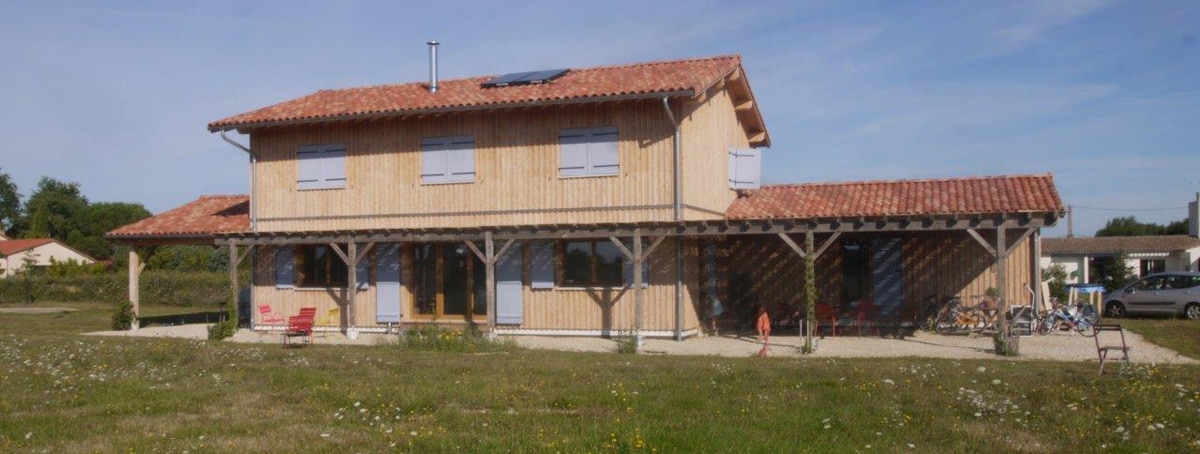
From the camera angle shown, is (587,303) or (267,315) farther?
(267,315)

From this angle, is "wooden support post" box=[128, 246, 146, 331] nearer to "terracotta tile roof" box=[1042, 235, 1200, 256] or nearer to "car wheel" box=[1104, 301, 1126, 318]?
"car wheel" box=[1104, 301, 1126, 318]

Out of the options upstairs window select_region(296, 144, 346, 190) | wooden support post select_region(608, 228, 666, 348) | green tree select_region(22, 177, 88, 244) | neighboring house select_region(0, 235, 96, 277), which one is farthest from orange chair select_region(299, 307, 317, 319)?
green tree select_region(22, 177, 88, 244)

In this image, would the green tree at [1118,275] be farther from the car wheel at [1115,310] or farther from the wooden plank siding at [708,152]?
the wooden plank siding at [708,152]

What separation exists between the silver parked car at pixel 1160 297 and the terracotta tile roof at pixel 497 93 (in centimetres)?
1241

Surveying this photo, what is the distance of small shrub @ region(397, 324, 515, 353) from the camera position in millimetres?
17828

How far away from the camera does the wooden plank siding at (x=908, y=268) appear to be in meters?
21.2

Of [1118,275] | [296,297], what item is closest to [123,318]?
[296,297]

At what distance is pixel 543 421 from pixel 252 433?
263cm

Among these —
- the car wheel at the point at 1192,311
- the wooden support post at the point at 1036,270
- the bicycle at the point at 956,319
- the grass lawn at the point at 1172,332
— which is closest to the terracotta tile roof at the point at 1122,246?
the car wheel at the point at 1192,311

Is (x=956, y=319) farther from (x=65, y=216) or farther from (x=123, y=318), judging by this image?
(x=65, y=216)

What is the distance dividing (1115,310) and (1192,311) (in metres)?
1.93

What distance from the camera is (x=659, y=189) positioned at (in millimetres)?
20031

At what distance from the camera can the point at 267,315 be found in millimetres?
23641

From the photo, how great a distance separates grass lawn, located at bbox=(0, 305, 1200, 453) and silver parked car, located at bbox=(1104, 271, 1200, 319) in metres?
14.3
